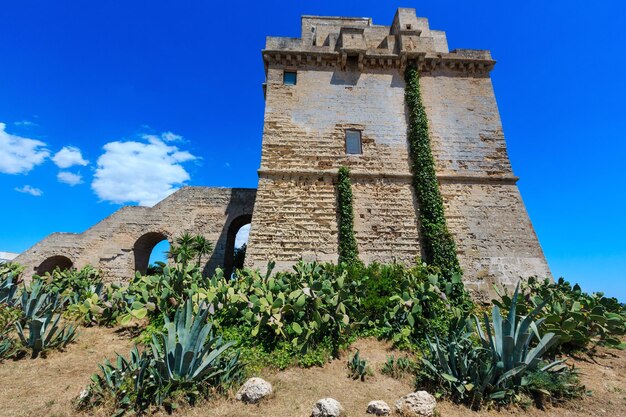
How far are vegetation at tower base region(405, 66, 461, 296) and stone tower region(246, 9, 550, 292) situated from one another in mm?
300

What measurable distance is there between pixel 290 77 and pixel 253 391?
38.3 ft

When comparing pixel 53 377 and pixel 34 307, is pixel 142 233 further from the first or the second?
pixel 53 377

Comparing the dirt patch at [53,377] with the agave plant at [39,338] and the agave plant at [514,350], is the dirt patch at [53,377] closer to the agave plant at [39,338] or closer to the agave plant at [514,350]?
the agave plant at [39,338]

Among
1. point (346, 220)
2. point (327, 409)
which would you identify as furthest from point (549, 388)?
point (346, 220)

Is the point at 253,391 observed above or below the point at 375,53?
below

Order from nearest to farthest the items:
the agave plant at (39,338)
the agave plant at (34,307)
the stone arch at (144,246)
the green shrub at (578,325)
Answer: the agave plant at (39,338), the green shrub at (578,325), the agave plant at (34,307), the stone arch at (144,246)

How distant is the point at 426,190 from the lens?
10758 mm

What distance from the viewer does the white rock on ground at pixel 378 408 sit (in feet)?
10.8

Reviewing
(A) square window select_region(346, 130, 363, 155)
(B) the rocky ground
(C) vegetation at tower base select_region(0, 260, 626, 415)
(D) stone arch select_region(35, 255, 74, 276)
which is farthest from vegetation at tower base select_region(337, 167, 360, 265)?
(D) stone arch select_region(35, 255, 74, 276)

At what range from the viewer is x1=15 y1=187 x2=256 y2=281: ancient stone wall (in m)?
12.8

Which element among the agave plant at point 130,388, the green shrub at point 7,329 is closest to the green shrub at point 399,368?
the agave plant at point 130,388

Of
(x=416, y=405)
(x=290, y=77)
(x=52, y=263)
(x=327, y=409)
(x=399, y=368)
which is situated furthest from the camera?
(x=52, y=263)

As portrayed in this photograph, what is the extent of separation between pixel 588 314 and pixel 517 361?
9.67 feet

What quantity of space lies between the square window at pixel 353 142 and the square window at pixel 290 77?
3167 millimetres
